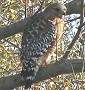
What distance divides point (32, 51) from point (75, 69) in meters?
1.05

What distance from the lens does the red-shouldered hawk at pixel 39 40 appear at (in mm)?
4965

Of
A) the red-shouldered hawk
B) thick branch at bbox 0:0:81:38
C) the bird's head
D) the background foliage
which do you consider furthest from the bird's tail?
the bird's head

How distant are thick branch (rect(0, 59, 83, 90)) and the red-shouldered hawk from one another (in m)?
0.15

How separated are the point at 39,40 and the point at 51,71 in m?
1.13

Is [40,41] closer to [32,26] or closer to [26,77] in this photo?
[32,26]

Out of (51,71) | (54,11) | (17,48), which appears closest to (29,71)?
(51,71)

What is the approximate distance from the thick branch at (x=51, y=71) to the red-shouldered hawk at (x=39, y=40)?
15 centimetres

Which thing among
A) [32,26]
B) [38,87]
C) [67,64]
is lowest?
[38,87]

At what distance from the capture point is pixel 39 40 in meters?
5.53

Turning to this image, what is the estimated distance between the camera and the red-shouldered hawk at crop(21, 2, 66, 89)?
4.96 m

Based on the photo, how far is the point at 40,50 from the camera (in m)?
5.40

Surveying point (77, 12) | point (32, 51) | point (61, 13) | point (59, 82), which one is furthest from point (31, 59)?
point (61, 13)

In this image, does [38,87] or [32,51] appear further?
[38,87]

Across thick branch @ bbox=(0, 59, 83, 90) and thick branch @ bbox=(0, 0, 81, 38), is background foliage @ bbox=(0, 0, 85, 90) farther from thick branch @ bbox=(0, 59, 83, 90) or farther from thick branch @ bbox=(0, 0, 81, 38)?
thick branch @ bbox=(0, 59, 83, 90)
